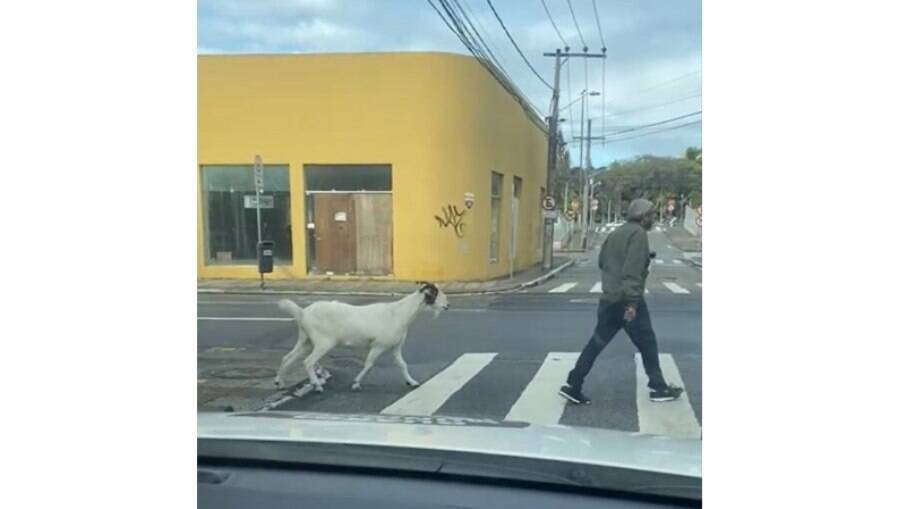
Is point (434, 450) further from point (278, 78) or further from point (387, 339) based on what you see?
point (387, 339)

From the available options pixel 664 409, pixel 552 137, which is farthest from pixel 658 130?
pixel 664 409

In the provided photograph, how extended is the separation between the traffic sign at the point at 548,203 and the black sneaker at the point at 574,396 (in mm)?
A: 1621

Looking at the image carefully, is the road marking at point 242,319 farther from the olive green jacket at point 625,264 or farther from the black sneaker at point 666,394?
the black sneaker at point 666,394

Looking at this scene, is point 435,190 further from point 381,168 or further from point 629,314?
point 629,314

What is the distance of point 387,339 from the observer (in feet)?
13.2

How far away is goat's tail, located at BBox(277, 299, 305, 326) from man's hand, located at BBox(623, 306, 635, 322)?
1385 mm

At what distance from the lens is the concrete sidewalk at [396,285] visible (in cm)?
265

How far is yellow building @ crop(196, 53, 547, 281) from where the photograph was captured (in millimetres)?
2186

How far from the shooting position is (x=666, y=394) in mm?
3686

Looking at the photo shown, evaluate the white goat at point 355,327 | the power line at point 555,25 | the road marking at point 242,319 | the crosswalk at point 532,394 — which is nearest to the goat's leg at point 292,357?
the white goat at point 355,327
